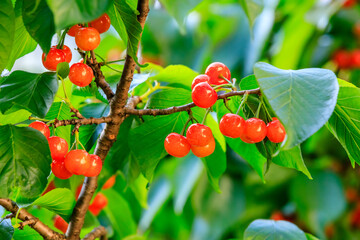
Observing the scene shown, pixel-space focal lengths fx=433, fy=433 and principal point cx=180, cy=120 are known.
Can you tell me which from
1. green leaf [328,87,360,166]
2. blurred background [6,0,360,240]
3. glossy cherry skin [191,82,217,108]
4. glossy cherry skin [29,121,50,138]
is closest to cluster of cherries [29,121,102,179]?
glossy cherry skin [29,121,50,138]

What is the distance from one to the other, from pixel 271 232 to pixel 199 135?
148mm

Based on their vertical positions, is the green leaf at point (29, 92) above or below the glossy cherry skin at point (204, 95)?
above

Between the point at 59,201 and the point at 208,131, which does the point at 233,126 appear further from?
the point at 59,201

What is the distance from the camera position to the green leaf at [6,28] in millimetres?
300

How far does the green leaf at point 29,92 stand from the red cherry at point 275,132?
0.17 meters

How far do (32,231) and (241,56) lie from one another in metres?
0.96

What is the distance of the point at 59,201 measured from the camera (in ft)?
1.38

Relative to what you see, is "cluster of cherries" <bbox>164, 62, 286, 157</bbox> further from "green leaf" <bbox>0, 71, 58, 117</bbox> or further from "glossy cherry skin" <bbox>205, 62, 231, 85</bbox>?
"green leaf" <bbox>0, 71, 58, 117</bbox>

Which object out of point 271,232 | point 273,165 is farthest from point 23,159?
point 273,165

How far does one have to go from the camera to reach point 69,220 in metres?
0.44

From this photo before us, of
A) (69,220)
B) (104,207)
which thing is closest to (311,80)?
(69,220)

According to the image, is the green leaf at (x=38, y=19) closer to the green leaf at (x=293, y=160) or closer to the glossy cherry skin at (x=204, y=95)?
the glossy cherry skin at (x=204, y=95)

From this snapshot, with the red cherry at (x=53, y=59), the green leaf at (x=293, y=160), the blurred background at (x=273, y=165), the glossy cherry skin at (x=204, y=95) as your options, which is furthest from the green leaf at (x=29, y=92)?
the blurred background at (x=273, y=165)

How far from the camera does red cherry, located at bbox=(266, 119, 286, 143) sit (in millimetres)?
348
